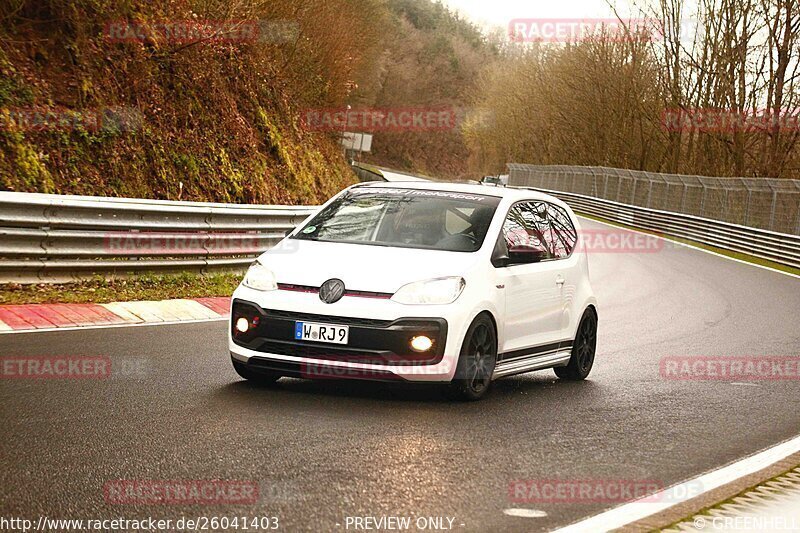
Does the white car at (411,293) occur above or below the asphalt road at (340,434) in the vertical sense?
above

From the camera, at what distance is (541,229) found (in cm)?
1019

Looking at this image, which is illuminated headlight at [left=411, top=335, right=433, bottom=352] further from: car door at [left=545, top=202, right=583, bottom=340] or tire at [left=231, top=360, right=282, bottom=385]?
car door at [left=545, top=202, right=583, bottom=340]

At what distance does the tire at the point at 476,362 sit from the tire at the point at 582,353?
180 cm

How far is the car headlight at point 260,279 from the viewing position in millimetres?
8516

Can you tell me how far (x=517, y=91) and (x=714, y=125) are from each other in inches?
1766

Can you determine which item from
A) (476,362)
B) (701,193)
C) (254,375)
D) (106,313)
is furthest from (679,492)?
(701,193)

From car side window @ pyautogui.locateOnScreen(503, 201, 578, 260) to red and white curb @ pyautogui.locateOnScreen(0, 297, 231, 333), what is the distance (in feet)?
14.2

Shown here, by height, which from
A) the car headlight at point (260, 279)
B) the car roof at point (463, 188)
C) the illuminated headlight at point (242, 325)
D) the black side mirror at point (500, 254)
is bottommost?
the illuminated headlight at point (242, 325)

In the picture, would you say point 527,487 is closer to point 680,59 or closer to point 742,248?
point 742,248

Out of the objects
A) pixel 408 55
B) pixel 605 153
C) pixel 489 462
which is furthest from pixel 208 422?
pixel 408 55

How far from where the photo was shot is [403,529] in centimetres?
516

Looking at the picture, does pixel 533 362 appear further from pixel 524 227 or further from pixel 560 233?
pixel 560 233

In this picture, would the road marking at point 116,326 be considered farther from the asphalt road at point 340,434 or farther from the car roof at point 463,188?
the car roof at point 463,188

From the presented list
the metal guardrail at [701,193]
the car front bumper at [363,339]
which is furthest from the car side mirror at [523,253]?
the metal guardrail at [701,193]
